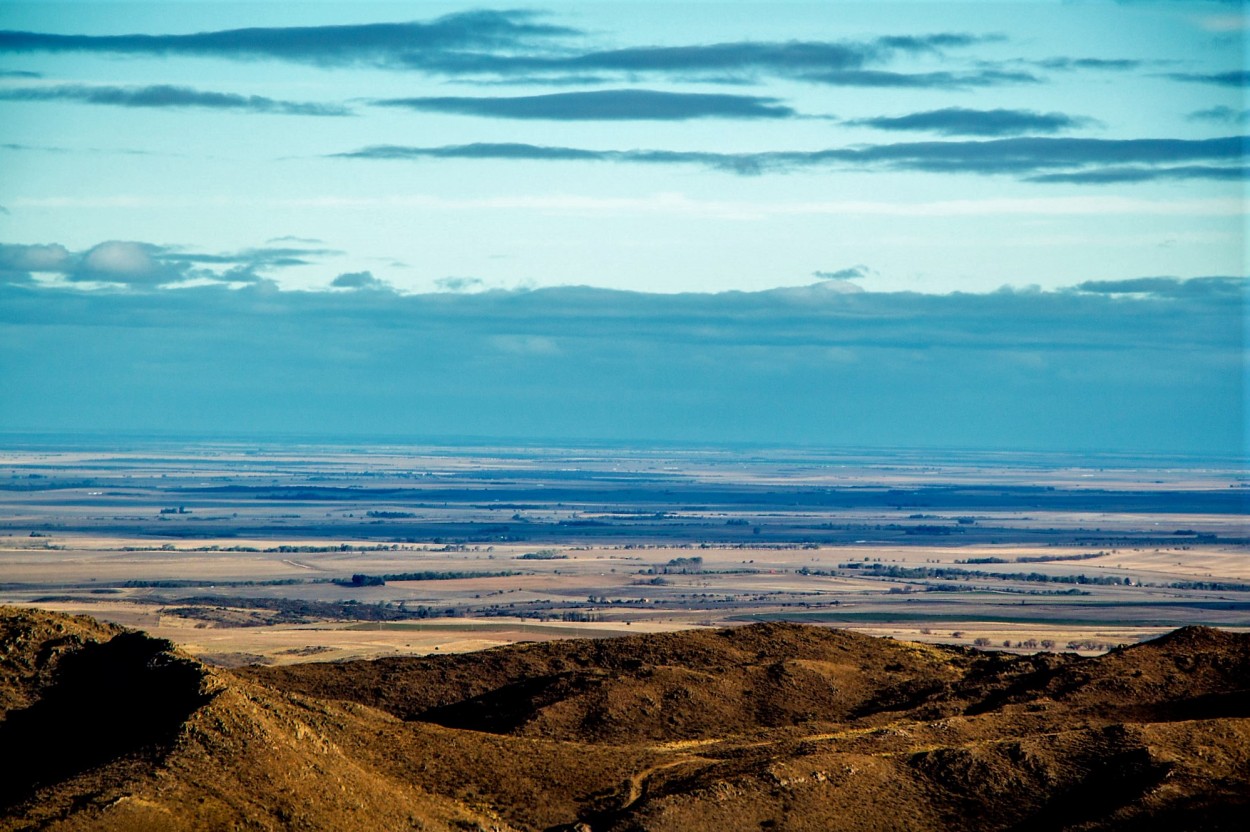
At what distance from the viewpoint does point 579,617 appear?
128750mm

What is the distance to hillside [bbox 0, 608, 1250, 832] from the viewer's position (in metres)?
38.3

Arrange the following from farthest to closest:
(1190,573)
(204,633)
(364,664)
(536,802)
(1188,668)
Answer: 1. (1190,573)
2. (204,633)
3. (364,664)
4. (1188,668)
5. (536,802)

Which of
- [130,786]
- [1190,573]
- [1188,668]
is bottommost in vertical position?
[1190,573]

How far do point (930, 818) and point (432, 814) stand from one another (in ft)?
42.0

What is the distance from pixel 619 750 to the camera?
160 ft

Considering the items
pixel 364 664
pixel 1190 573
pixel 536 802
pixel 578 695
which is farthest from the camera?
pixel 1190 573

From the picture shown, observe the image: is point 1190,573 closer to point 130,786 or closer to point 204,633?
point 204,633

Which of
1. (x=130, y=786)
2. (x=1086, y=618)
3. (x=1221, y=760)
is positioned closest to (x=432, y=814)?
(x=130, y=786)

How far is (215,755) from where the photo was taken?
38.5 m

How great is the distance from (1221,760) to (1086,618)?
89.1 m

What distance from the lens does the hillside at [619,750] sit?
38.3 m

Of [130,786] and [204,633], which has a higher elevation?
[130,786]

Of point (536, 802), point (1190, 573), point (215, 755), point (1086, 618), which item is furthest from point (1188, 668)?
point (1190, 573)

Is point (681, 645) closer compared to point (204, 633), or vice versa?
point (681, 645)
